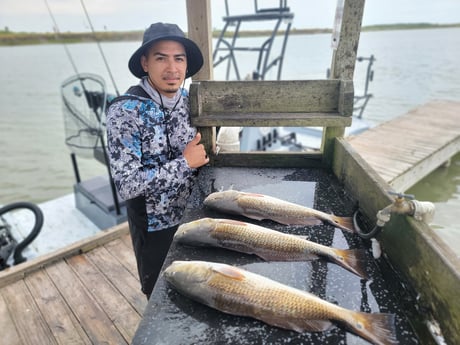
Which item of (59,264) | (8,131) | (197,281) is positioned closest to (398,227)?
(197,281)

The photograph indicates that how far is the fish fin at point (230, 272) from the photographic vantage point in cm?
157

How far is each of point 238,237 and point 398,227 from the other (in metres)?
0.90

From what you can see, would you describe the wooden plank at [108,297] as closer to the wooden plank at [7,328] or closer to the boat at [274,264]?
the boat at [274,264]

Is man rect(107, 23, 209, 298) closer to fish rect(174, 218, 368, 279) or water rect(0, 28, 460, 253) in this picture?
fish rect(174, 218, 368, 279)

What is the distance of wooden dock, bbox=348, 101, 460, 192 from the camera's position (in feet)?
26.0

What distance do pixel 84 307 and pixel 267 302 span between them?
116 inches

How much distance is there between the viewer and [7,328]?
3359 millimetres

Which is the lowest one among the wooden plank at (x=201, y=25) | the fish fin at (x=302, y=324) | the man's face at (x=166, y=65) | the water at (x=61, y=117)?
the water at (x=61, y=117)

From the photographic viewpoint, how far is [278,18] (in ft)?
26.1

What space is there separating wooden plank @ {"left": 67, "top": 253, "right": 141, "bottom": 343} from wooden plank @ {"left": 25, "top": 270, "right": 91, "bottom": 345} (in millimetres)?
314

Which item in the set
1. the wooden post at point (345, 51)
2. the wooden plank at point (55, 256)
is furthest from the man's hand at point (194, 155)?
the wooden plank at point (55, 256)

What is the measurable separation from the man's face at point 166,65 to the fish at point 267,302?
148cm

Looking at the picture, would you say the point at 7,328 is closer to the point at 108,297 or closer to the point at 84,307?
the point at 84,307

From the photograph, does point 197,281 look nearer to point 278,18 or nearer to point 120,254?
point 120,254
